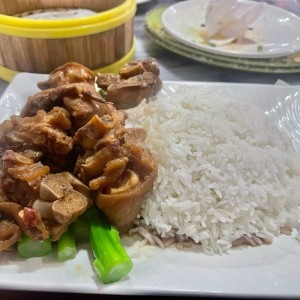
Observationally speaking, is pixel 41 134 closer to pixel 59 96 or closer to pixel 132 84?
pixel 59 96

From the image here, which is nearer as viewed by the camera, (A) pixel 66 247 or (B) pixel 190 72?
(A) pixel 66 247

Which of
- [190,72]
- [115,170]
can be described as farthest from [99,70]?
[115,170]

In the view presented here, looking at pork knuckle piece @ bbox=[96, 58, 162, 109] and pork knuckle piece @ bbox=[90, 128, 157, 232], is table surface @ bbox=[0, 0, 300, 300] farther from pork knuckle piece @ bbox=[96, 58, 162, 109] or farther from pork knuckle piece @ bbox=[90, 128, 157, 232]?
pork knuckle piece @ bbox=[90, 128, 157, 232]

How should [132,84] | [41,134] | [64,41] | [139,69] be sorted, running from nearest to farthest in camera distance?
1. [41,134]
2. [132,84]
3. [139,69]
4. [64,41]

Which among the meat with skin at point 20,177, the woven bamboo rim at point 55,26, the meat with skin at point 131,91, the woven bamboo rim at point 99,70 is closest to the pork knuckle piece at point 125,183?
the meat with skin at point 20,177

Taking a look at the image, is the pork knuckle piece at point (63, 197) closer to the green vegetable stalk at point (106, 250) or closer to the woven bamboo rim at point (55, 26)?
the green vegetable stalk at point (106, 250)

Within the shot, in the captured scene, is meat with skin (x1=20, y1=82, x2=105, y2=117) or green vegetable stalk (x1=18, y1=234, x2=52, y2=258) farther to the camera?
meat with skin (x1=20, y1=82, x2=105, y2=117)

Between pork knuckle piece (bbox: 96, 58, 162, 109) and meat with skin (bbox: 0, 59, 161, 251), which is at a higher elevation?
meat with skin (bbox: 0, 59, 161, 251)

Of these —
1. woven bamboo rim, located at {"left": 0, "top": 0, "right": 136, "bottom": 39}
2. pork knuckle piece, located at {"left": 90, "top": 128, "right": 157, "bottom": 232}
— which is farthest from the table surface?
pork knuckle piece, located at {"left": 90, "top": 128, "right": 157, "bottom": 232}
